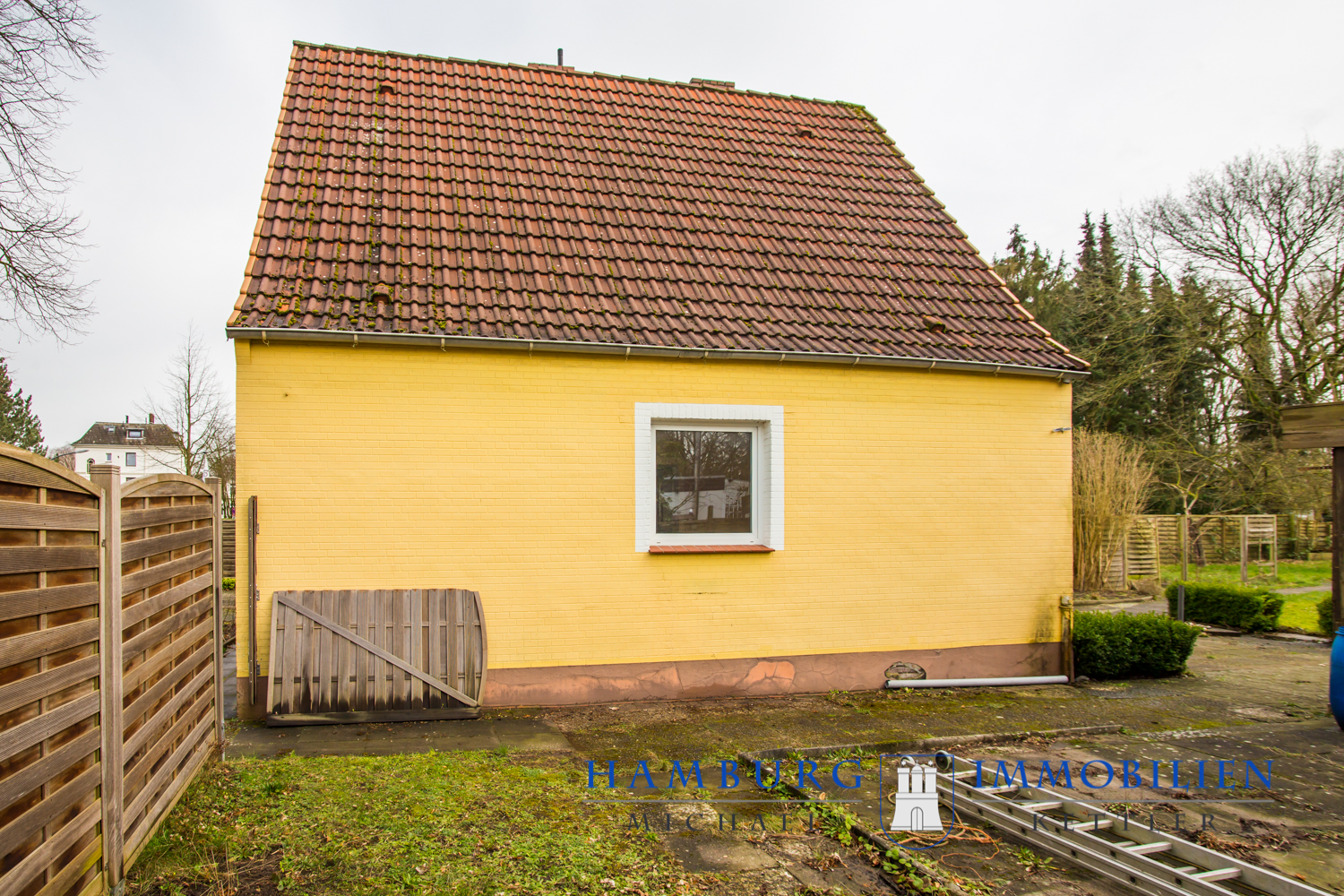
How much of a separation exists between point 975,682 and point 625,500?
4155mm

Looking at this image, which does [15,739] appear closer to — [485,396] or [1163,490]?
[485,396]

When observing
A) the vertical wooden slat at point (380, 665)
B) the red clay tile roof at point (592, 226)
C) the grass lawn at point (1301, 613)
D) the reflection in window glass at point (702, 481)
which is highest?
the red clay tile roof at point (592, 226)

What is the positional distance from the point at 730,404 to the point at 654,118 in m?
4.89

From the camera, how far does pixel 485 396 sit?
7359mm

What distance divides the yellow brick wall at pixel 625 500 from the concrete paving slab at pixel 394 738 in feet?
2.42

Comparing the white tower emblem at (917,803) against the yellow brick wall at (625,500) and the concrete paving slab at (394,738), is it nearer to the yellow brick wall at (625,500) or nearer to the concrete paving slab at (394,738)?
the concrete paving slab at (394,738)

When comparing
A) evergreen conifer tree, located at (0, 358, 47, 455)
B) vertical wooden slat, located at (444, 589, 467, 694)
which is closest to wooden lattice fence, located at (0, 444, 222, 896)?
vertical wooden slat, located at (444, 589, 467, 694)

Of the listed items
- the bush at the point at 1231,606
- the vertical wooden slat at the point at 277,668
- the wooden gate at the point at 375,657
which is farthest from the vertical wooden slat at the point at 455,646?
the bush at the point at 1231,606

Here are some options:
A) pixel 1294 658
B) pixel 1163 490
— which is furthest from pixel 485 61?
pixel 1163 490

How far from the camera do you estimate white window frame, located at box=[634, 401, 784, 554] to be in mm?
7691

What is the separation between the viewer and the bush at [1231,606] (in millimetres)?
13391

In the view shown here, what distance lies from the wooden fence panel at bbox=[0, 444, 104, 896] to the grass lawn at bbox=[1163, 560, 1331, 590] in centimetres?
2184

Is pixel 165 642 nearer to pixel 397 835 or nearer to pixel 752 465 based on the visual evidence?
pixel 397 835

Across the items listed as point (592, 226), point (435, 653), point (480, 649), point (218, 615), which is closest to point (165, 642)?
point (218, 615)
